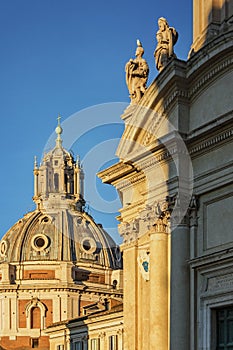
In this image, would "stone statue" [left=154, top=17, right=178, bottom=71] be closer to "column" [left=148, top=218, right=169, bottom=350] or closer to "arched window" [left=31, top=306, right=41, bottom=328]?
"column" [left=148, top=218, right=169, bottom=350]

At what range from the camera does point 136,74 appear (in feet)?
75.0

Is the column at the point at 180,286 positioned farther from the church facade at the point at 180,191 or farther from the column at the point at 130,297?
the column at the point at 130,297

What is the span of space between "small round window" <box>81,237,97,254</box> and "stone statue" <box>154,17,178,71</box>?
8632 cm

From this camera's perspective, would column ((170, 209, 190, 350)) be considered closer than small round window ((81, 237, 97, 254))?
Yes

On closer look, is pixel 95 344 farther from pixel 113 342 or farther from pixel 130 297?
pixel 130 297

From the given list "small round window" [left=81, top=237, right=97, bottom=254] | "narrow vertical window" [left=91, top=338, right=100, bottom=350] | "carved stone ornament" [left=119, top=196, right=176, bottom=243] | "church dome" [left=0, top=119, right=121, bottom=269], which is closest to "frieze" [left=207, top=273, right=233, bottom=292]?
"carved stone ornament" [left=119, top=196, right=176, bottom=243]

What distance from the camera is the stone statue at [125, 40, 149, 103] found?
22.8 meters

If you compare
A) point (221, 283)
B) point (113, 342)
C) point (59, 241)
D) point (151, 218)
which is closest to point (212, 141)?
point (151, 218)

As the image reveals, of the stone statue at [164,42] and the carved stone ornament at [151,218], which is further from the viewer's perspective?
the stone statue at [164,42]

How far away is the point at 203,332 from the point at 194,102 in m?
5.02

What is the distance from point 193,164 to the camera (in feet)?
68.2

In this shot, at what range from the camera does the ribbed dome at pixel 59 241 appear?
106188 mm

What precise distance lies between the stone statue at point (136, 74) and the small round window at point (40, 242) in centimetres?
8426

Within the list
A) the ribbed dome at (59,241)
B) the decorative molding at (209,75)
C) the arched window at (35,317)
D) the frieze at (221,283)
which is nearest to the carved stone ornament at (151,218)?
the frieze at (221,283)
